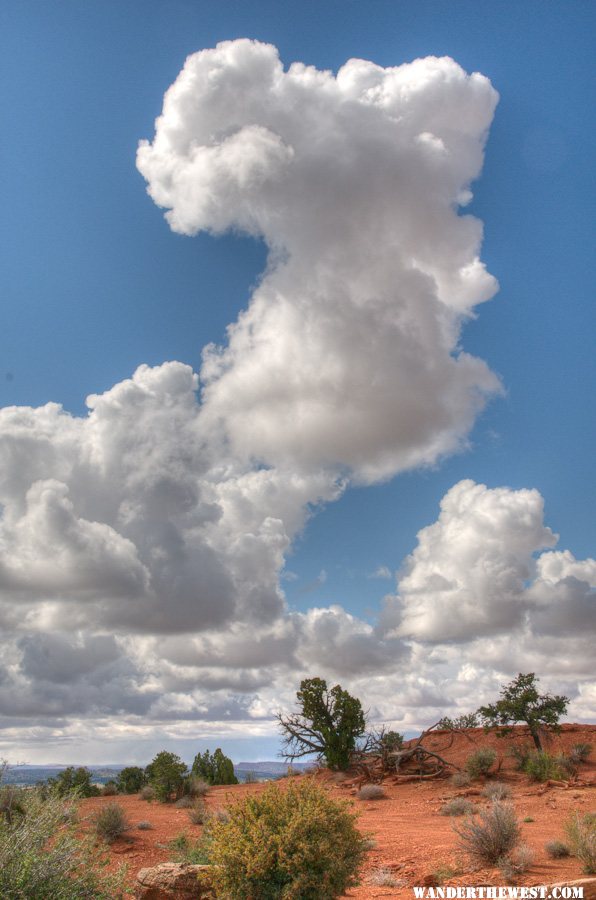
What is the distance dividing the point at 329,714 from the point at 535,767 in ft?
41.5

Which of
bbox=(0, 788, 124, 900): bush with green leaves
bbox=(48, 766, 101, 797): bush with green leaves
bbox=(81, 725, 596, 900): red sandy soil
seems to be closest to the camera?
bbox=(0, 788, 124, 900): bush with green leaves

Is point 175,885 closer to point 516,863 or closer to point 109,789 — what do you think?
point 516,863

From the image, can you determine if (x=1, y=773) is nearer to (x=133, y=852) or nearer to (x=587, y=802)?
(x=133, y=852)

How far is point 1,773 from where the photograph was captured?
1391 centimetres

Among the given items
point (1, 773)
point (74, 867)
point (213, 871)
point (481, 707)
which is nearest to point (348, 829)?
point (213, 871)

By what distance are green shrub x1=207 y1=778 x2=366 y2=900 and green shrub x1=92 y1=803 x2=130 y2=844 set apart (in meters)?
10.4

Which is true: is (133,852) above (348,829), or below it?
below

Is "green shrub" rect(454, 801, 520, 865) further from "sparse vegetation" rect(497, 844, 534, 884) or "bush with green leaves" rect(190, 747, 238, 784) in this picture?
"bush with green leaves" rect(190, 747, 238, 784)

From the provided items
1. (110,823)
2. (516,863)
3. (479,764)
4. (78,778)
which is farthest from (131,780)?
(516,863)

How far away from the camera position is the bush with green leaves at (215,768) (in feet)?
127

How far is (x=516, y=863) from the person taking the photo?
1329 centimetres

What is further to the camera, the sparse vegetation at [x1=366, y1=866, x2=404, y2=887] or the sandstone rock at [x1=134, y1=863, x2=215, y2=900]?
the sparse vegetation at [x1=366, y1=866, x2=404, y2=887]

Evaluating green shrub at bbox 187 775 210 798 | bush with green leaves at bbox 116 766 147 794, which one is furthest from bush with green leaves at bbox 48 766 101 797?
green shrub at bbox 187 775 210 798

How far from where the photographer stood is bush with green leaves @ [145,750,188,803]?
30406mm
